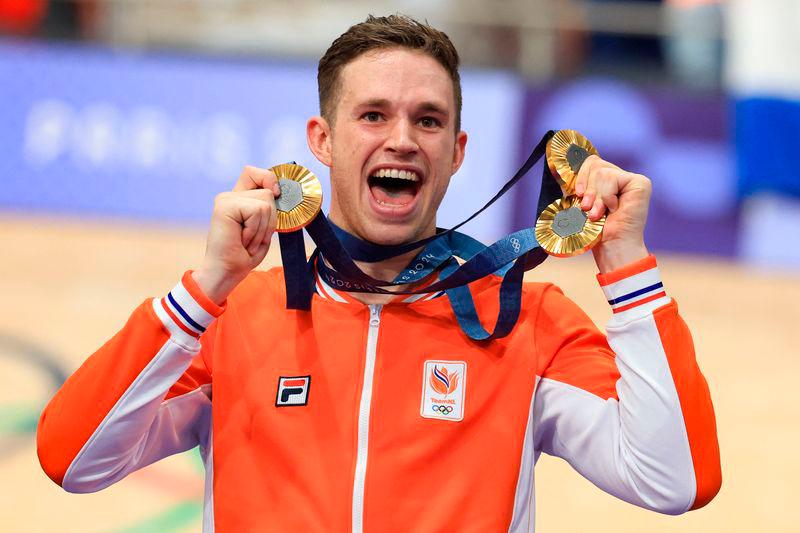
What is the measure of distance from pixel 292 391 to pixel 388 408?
235 mm

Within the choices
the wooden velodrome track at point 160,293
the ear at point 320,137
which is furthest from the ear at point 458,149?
the wooden velodrome track at point 160,293

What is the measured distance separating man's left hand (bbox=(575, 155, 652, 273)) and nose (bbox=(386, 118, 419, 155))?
464 mm

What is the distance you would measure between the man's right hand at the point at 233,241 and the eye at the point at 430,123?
0.47 m

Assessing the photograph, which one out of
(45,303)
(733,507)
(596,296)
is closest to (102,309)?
(45,303)

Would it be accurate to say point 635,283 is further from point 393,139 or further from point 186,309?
point 186,309

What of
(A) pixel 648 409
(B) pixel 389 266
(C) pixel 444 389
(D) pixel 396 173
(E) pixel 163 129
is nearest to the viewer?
(A) pixel 648 409

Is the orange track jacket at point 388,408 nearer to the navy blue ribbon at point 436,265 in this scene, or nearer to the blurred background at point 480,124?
the navy blue ribbon at point 436,265

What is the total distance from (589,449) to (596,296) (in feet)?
20.0

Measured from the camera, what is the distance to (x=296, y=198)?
2600 millimetres

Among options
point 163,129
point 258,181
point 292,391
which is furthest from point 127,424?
point 163,129

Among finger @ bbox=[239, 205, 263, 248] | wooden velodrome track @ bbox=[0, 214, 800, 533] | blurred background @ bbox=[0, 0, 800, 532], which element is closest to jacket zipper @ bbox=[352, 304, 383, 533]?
finger @ bbox=[239, 205, 263, 248]

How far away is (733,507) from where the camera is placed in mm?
5363

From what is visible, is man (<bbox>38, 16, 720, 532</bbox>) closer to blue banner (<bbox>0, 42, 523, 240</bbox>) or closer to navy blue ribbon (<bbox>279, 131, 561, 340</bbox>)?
navy blue ribbon (<bbox>279, 131, 561, 340</bbox>)

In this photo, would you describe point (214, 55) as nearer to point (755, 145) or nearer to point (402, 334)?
point (755, 145)
